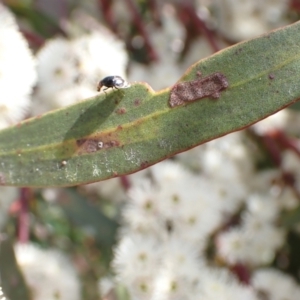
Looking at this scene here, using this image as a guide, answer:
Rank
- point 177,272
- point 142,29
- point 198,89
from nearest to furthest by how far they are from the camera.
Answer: point 198,89 < point 177,272 < point 142,29

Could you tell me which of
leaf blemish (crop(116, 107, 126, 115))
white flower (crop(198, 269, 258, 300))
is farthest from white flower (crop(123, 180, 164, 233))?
leaf blemish (crop(116, 107, 126, 115))

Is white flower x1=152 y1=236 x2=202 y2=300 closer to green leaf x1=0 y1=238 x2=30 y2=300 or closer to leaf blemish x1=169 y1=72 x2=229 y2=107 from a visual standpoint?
green leaf x1=0 y1=238 x2=30 y2=300

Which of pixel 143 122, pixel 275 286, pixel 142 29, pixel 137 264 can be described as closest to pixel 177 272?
pixel 137 264

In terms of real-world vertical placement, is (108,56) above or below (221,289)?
above

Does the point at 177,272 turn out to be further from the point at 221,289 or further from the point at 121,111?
the point at 121,111

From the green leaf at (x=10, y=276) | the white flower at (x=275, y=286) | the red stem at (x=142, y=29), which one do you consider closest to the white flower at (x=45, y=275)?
the green leaf at (x=10, y=276)

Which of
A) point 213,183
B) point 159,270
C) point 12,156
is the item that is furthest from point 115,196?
point 12,156

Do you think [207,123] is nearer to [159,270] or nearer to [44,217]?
[159,270]
